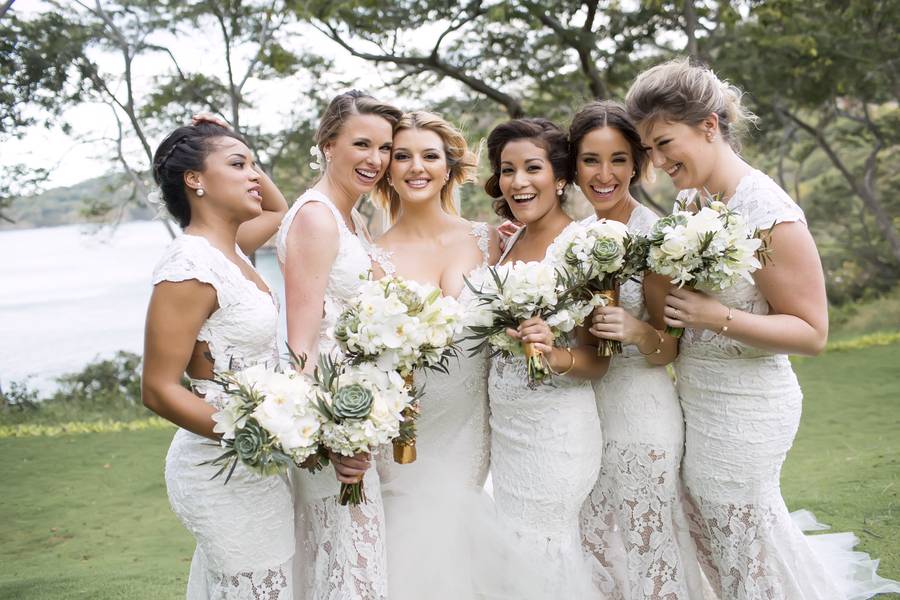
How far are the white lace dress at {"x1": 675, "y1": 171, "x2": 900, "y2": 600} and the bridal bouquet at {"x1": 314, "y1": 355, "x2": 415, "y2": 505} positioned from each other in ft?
4.46

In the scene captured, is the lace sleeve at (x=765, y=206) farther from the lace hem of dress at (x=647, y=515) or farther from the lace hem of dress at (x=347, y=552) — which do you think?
the lace hem of dress at (x=347, y=552)

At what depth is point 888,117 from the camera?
1777 cm

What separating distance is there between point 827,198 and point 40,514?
21.7 m

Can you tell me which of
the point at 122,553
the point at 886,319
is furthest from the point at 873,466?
the point at 886,319

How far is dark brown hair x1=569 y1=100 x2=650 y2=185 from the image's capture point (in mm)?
3861

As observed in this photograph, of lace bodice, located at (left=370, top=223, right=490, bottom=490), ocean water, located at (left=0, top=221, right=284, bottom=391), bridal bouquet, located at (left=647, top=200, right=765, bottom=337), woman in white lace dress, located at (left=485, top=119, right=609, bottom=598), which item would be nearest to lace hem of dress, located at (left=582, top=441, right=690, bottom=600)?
woman in white lace dress, located at (left=485, top=119, right=609, bottom=598)

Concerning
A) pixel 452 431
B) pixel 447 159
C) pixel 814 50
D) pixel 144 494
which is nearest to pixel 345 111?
pixel 447 159

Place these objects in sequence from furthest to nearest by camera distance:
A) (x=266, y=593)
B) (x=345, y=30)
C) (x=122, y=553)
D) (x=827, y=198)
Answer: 1. (x=827, y=198)
2. (x=345, y=30)
3. (x=122, y=553)
4. (x=266, y=593)

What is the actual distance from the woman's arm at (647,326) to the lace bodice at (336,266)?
3.71 ft

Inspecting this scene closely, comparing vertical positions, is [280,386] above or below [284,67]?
below

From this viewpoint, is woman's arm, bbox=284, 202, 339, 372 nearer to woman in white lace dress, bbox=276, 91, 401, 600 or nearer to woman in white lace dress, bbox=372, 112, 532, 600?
woman in white lace dress, bbox=276, 91, 401, 600

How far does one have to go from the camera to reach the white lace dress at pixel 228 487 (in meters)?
3.09

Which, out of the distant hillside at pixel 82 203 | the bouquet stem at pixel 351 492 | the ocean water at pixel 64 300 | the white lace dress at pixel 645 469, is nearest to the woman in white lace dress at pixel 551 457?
the white lace dress at pixel 645 469

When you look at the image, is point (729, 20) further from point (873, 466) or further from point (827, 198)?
point (827, 198)
